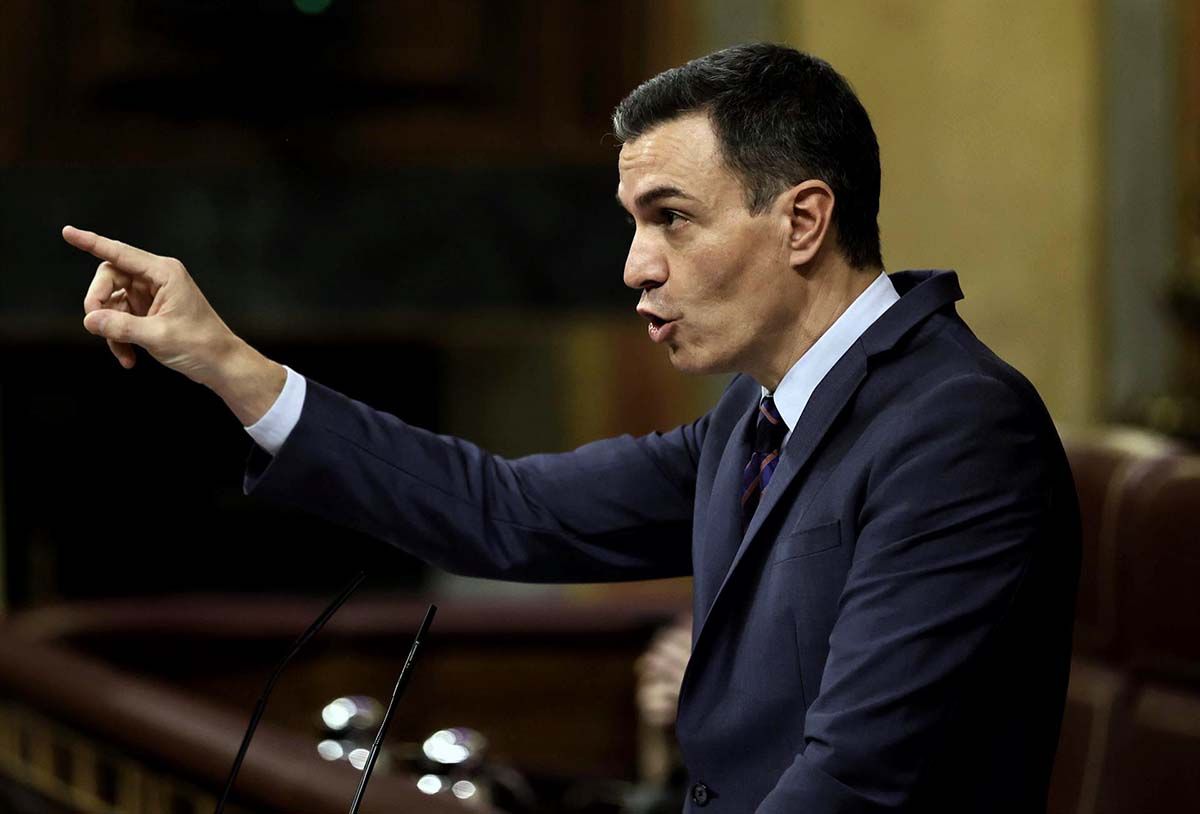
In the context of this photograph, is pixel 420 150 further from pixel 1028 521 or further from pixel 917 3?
pixel 1028 521

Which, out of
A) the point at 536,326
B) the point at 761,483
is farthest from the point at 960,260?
the point at 761,483

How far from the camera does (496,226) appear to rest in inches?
173

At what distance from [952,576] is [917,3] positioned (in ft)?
11.2

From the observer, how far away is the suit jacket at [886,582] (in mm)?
1079

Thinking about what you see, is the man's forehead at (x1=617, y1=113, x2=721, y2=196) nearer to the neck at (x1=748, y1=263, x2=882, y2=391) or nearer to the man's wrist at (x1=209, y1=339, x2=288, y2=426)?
the neck at (x1=748, y1=263, x2=882, y2=391)

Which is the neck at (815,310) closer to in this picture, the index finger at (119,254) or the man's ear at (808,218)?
the man's ear at (808,218)

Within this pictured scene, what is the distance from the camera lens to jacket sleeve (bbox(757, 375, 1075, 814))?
1070 millimetres

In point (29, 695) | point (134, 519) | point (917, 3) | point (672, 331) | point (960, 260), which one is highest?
point (917, 3)

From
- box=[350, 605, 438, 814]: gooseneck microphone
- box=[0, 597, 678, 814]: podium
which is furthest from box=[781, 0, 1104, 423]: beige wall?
box=[350, 605, 438, 814]: gooseneck microphone

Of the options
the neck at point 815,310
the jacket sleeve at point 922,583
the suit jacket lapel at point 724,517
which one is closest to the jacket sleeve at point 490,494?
the suit jacket lapel at point 724,517

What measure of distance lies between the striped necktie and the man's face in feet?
0.17

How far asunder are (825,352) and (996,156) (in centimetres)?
321

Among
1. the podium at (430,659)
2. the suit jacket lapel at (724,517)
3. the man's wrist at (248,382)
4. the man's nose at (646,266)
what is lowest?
the podium at (430,659)


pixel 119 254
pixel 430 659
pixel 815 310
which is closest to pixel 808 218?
pixel 815 310
